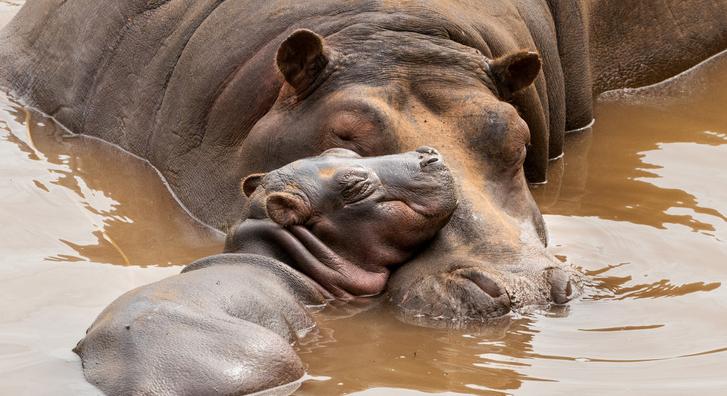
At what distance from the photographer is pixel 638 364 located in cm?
455

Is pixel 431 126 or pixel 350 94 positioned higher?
pixel 350 94

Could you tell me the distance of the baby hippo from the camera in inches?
156

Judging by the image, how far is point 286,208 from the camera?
5.00 metres

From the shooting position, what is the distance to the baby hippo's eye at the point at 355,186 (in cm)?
504

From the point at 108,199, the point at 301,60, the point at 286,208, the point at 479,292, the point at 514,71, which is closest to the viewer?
the point at 479,292

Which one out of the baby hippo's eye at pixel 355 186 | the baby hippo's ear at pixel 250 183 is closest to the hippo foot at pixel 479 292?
the baby hippo's eye at pixel 355 186

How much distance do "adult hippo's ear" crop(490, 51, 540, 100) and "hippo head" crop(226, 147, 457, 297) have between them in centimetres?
92

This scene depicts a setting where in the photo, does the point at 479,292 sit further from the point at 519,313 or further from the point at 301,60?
the point at 301,60

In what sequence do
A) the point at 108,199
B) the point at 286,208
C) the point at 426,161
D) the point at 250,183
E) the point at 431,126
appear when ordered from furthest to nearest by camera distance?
the point at 108,199
the point at 431,126
the point at 250,183
the point at 426,161
the point at 286,208

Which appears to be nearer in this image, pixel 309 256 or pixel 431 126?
pixel 309 256

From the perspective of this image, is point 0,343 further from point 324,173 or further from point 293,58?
point 293,58

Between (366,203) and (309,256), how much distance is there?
0.26 metres

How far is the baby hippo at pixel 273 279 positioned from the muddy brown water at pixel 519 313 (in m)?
0.13

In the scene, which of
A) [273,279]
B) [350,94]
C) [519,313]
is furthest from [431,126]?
[273,279]
